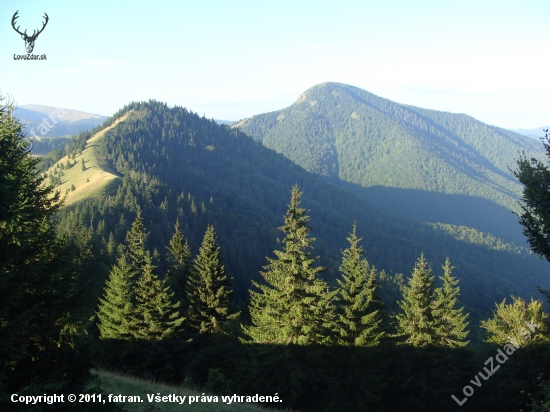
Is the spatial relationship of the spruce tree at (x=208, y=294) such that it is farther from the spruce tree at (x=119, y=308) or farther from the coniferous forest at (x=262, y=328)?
the spruce tree at (x=119, y=308)

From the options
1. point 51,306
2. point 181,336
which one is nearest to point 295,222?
point 51,306

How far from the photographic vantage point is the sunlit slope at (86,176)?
122062mm

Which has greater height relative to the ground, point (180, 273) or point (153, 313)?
point (153, 313)

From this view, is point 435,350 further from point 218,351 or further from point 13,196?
point 13,196

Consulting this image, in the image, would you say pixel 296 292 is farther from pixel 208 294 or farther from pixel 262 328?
pixel 208 294

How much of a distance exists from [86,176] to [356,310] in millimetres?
145454

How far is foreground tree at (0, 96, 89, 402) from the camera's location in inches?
318

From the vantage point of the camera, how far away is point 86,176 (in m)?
142

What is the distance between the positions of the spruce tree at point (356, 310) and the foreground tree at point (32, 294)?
13955 mm

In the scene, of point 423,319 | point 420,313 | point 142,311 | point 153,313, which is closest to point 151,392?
point 153,313

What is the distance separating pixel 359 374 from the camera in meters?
19.8

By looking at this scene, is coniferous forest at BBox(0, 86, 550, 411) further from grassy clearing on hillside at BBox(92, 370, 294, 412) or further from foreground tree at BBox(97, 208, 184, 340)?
grassy clearing on hillside at BBox(92, 370, 294, 412)

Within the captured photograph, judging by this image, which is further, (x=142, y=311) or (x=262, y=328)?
(x=142, y=311)

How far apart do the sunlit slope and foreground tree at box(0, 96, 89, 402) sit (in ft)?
351
